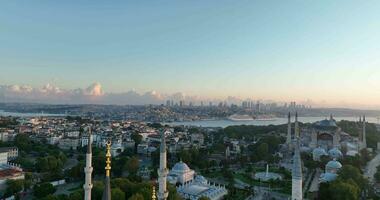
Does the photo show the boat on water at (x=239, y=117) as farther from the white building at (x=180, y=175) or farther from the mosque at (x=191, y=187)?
the mosque at (x=191, y=187)

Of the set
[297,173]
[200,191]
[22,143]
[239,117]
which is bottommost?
[200,191]

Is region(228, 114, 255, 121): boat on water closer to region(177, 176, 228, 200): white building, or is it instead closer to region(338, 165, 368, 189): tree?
region(338, 165, 368, 189): tree

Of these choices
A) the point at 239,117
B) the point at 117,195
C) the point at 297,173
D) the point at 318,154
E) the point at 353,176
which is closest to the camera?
the point at 297,173

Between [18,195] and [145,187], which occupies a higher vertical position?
[145,187]

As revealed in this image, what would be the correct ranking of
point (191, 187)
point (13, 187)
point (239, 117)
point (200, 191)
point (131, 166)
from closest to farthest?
point (13, 187), point (200, 191), point (191, 187), point (131, 166), point (239, 117)

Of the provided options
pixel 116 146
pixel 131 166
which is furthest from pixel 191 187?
pixel 116 146

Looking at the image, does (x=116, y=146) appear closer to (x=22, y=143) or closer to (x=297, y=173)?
(x=22, y=143)

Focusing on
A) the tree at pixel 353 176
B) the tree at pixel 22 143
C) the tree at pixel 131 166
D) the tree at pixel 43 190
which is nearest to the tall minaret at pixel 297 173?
the tree at pixel 353 176

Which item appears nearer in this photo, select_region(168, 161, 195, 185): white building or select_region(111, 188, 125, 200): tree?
select_region(111, 188, 125, 200): tree

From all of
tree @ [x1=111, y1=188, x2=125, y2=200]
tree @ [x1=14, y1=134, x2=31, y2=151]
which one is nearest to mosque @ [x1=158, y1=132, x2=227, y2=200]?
tree @ [x1=111, y1=188, x2=125, y2=200]

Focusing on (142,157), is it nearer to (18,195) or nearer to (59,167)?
(59,167)

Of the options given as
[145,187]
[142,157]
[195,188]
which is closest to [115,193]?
[145,187]
